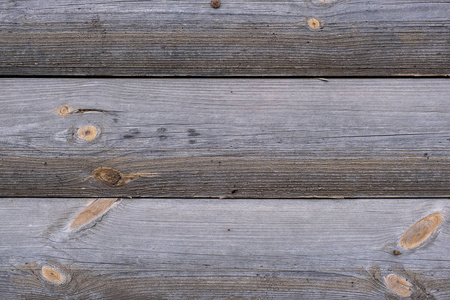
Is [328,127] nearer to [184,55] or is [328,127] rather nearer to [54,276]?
[184,55]

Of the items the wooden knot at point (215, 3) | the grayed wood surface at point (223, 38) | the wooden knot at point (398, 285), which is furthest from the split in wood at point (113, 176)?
the wooden knot at point (398, 285)

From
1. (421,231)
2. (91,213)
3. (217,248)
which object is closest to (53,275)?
(91,213)

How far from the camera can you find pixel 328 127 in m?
0.63

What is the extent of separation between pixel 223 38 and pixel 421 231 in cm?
54

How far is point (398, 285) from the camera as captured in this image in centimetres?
64

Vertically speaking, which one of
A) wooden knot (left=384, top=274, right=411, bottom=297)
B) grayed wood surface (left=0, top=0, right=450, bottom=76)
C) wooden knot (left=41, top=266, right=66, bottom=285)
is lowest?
wooden knot (left=384, top=274, right=411, bottom=297)

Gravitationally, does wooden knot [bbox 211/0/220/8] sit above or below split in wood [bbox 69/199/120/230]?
above

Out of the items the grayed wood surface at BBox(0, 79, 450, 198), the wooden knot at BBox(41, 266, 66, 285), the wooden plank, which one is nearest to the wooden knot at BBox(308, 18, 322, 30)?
the grayed wood surface at BBox(0, 79, 450, 198)

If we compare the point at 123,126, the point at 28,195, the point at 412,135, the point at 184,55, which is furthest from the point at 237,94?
the point at 28,195

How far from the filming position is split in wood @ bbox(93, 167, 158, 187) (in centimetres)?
64

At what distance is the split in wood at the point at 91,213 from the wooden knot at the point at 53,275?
0.09 metres

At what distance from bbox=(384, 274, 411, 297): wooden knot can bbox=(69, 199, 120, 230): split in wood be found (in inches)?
22.2

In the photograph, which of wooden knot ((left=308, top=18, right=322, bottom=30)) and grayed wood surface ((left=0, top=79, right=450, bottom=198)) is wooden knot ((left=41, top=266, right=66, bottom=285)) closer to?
grayed wood surface ((left=0, top=79, right=450, bottom=198))

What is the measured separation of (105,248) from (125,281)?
79mm
